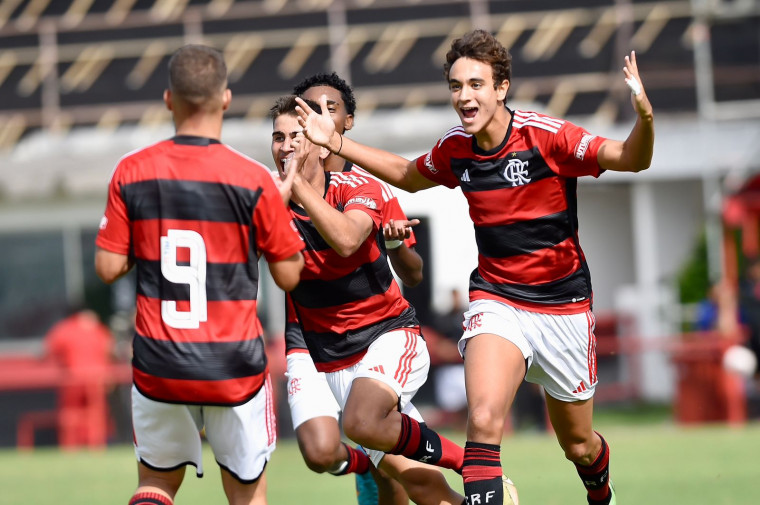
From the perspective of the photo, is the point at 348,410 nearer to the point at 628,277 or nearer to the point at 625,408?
the point at 625,408

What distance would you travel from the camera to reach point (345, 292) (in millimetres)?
6293

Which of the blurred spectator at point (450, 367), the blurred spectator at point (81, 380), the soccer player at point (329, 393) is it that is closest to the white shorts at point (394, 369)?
the soccer player at point (329, 393)

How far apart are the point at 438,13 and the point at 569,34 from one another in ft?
8.46

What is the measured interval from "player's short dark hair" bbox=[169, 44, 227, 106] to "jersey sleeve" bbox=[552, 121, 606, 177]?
193 centimetres

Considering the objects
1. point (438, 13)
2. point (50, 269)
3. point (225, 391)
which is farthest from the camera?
point (438, 13)

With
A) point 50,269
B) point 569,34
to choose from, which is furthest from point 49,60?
point 569,34

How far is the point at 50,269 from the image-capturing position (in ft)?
61.7

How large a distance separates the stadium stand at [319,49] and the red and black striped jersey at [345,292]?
1538 cm

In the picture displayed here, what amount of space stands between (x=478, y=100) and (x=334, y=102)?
1129mm

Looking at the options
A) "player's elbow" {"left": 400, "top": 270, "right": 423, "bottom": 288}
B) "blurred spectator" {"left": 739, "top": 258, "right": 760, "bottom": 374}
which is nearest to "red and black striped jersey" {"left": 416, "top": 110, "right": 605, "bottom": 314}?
"player's elbow" {"left": 400, "top": 270, "right": 423, "bottom": 288}

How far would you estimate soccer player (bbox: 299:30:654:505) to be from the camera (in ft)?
19.3

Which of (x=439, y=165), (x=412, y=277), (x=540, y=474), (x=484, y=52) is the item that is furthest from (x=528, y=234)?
(x=540, y=474)

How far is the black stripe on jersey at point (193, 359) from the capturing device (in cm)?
470

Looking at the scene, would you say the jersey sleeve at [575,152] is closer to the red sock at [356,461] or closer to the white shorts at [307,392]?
the white shorts at [307,392]
